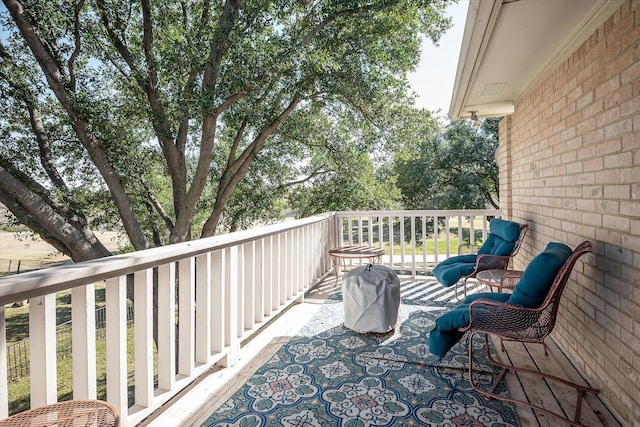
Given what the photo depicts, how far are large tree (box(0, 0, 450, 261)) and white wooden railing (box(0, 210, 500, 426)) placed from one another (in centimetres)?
340

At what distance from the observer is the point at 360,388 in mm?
2289

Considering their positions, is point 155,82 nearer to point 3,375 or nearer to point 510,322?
point 3,375

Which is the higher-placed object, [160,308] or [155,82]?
[155,82]

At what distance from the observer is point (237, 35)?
5348mm

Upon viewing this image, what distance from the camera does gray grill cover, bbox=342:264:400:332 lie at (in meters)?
3.13

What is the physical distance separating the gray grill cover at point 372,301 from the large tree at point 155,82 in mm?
3633

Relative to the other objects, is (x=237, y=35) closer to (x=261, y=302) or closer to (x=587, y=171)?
(x=261, y=302)

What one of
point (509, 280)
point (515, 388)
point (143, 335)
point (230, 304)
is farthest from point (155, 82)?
point (515, 388)

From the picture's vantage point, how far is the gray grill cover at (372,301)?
123 inches

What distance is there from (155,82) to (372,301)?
5612 mm

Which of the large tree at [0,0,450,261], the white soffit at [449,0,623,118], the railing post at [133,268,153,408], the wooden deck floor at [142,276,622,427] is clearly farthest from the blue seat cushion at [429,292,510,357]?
the large tree at [0,0,450,261]

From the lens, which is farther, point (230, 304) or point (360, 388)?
point (230, 304)

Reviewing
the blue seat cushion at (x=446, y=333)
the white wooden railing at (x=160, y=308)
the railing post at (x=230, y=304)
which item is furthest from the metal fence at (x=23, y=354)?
the blue seat cushion at (x=446, y=333)

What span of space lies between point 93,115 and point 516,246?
624 centimetres
